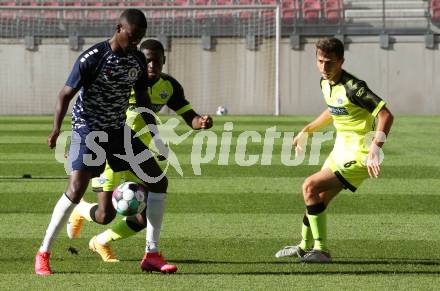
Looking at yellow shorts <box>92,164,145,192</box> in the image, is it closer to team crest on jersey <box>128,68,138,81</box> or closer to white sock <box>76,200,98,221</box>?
white sock <box>76,200,98,221</box>

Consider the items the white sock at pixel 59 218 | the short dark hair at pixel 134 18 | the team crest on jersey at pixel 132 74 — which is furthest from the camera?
the team crest on jersey at pixel 132 74

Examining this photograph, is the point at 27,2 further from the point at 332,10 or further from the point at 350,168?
the point at 350,168

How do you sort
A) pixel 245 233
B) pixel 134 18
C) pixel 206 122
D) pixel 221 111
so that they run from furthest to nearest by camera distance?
1. pixel 221 111
2. pixel 245 233
3. pixel 206 122
4. pixel 134 18

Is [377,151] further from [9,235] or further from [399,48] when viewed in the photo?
[399,48]

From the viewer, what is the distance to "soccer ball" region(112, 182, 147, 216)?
7.32 m

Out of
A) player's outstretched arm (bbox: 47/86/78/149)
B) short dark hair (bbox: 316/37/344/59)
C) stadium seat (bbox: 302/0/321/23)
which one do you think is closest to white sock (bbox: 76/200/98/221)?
player's outstretched arm (bbox: 47/86/78/149)

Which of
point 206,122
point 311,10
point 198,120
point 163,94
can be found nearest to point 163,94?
point 163,94

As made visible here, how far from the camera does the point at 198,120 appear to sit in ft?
25.7

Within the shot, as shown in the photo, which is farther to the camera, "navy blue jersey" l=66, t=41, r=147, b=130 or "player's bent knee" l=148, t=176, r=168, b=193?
"player's bent knee" l=148, t=176, r=168, b=193

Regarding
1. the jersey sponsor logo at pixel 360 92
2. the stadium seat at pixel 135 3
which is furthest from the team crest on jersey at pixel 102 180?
the stadium seat at pixel 135 3

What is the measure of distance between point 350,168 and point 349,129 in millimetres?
317

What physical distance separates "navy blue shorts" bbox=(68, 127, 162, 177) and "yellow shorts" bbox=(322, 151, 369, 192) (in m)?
1.48

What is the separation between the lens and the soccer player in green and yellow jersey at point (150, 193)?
24.3ft

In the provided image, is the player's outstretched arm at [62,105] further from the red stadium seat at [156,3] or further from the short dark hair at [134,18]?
the red stadium seat at [156,3]
